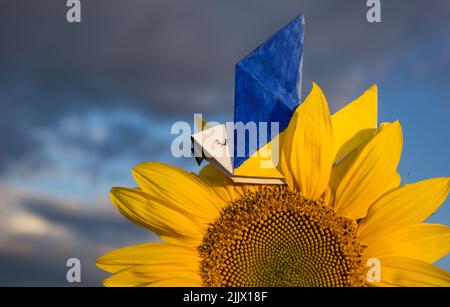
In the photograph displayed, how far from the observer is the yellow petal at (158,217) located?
3.73 meters

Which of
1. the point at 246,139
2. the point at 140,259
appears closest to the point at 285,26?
the point at 246,139

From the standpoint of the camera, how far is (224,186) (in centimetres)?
374

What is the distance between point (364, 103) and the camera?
3697mm

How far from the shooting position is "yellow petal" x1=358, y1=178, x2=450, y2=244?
11.5 feet

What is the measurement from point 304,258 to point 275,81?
107cm

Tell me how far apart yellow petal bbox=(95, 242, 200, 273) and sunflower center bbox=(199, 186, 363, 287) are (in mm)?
149

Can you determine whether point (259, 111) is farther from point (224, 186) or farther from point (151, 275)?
point (151, 275)

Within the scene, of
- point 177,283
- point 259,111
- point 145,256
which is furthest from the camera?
point 145,256

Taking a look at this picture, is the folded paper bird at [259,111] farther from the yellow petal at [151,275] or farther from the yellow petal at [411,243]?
the yellow petal at [411,243]

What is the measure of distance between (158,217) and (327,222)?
A: 1071mm

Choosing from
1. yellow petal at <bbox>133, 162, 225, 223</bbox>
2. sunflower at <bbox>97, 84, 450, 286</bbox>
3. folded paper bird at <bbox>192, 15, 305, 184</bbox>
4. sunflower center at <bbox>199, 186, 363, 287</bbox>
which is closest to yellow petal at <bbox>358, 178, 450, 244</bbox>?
sunflower at <bbox>97, 84, 450, 286</bbox>

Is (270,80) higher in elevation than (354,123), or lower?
Result: higher

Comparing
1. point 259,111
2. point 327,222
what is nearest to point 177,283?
point 327,222
